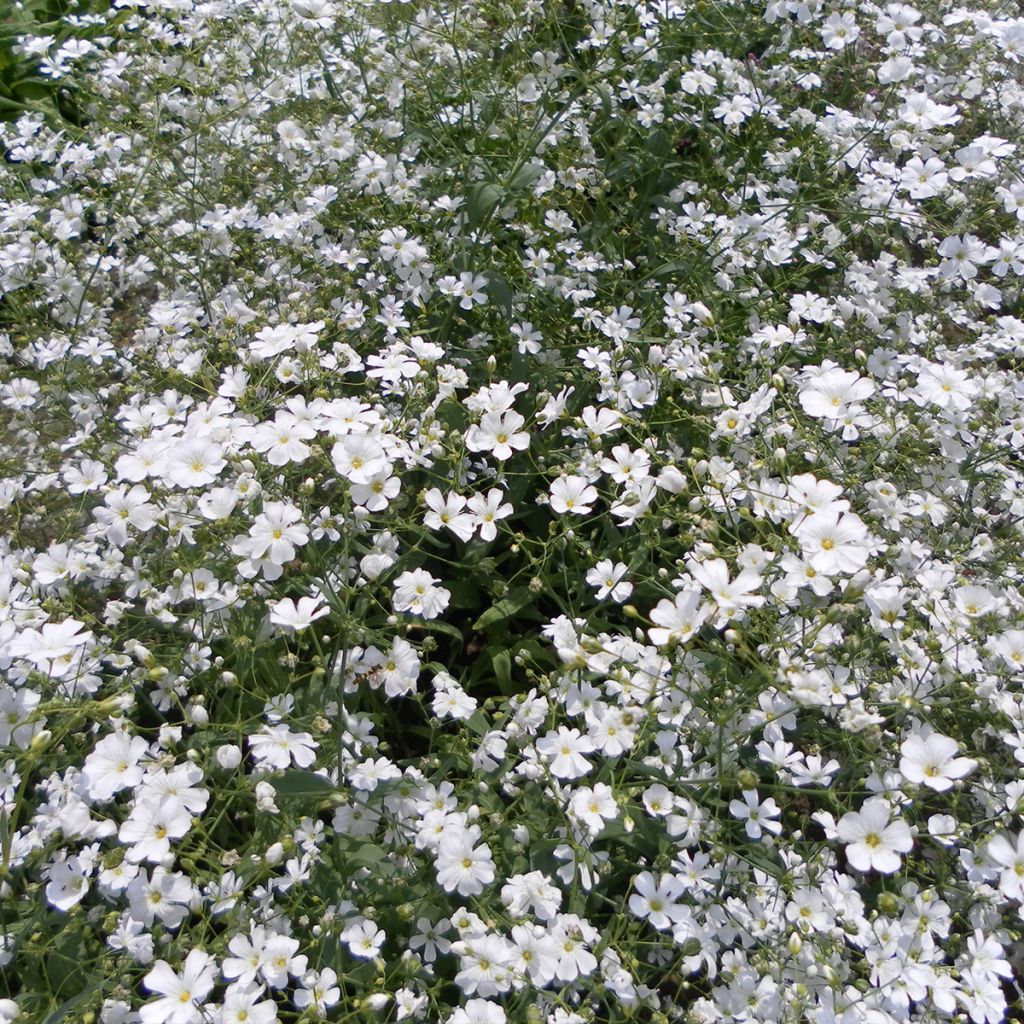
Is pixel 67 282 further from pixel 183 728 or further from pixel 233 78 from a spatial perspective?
pixel 183 728

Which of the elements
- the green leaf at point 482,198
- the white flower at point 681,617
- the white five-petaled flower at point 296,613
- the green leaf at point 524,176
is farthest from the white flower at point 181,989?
the green leaf at point 524,176

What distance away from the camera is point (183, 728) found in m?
3.54

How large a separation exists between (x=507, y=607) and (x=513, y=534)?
0.43m

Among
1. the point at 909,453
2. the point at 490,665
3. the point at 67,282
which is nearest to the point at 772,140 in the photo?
the point at 909,453

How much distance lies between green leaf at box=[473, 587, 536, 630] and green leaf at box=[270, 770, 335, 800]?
1013 millimetres

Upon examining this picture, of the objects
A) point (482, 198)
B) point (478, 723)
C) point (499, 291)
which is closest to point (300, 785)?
point (478, 723)

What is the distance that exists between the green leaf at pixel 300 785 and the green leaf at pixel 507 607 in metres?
Result: 1.01

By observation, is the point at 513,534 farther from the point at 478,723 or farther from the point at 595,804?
the point at 595,804

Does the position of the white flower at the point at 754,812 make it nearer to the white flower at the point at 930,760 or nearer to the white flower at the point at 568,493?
the white flower at the point at 930,760

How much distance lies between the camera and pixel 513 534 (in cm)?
346

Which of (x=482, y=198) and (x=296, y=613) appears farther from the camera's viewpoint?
(x=482, y=198)

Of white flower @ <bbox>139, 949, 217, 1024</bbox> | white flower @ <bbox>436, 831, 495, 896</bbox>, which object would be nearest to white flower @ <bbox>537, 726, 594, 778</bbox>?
white flower @ <bbox>436, 831, 495, 896</bbox>

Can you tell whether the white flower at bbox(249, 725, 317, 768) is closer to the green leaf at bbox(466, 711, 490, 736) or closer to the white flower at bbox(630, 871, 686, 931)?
the green leaf at bbox(466, 711, 490, 736)

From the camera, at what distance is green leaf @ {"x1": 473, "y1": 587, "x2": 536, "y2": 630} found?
3738mm
